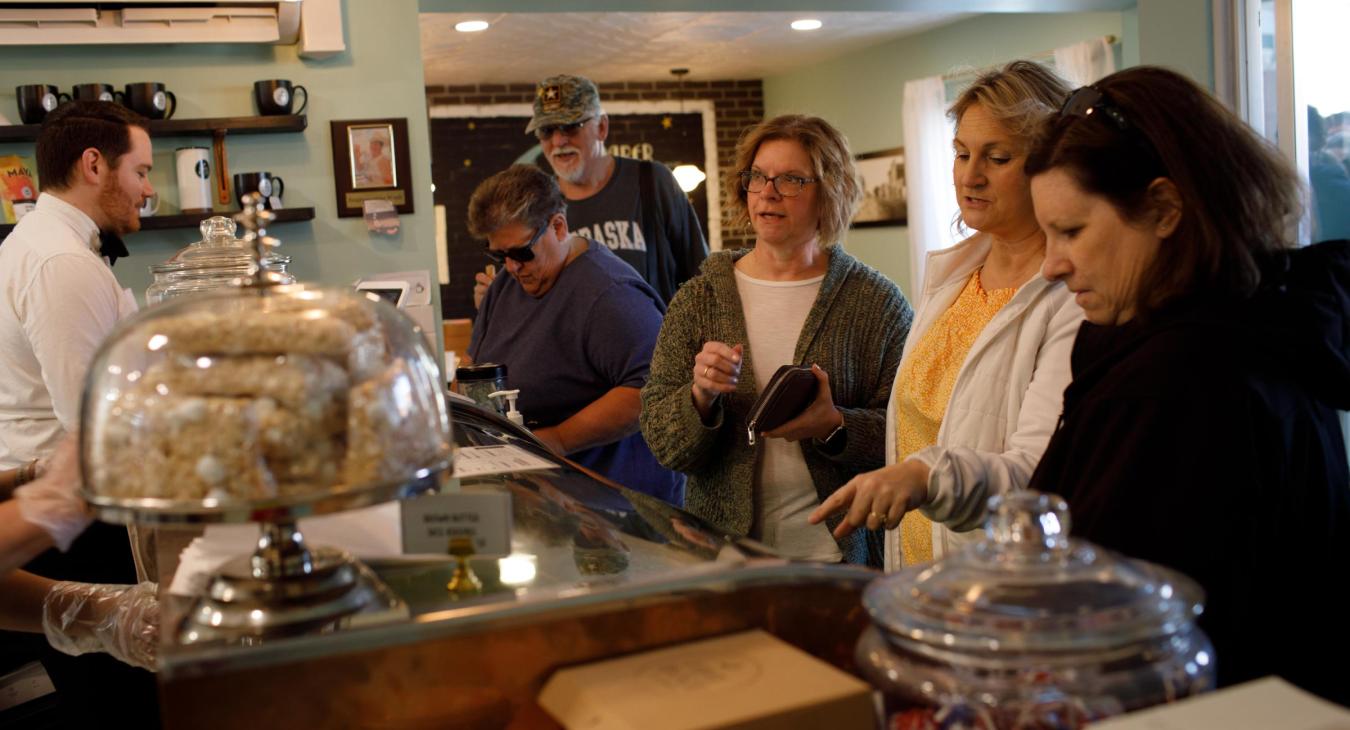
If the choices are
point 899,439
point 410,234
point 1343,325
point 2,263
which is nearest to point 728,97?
point 410,234

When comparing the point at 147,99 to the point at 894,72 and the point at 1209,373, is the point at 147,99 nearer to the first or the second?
the point at 1209,373

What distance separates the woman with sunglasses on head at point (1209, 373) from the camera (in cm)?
116

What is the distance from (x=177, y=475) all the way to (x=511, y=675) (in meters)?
0.32

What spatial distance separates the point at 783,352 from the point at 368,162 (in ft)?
8.38

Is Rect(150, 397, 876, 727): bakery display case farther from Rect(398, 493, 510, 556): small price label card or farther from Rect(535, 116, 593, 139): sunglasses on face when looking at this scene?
Rect(535, 116, 593, 139): sunglasses on face

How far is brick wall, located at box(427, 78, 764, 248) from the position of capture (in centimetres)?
1053

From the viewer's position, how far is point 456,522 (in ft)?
3.69

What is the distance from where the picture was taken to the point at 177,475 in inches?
36.4

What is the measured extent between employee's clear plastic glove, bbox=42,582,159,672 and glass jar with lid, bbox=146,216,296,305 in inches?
47.5

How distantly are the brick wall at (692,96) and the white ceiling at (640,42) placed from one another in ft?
0.43

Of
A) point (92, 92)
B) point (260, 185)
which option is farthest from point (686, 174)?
point (92, 92)

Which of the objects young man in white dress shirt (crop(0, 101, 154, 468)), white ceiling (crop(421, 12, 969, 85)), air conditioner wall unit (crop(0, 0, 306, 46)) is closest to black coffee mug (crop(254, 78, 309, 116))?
air conditioner wall unit (crop(0, 0, 306, 46))

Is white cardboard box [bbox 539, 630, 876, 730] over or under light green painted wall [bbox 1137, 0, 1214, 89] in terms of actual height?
under

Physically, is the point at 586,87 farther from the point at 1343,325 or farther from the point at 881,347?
the point at 1343,325
